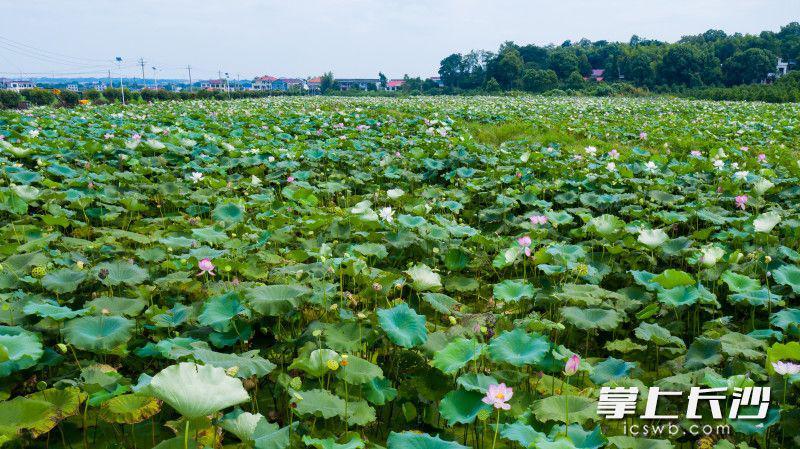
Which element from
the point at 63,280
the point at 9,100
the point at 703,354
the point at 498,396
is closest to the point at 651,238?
the point at 703,354

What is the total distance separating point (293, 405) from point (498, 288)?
1012 millimetres

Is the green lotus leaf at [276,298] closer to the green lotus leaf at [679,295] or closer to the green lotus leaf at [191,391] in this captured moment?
the green lotus leaf at [191,391]

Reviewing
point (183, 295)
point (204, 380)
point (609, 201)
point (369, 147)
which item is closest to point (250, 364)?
point (204, 380)

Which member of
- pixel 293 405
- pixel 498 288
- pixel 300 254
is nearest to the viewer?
pixel 293 405

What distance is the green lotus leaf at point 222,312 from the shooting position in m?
1.87

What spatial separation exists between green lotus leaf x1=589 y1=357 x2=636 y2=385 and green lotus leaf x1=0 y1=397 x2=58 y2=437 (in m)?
1.60

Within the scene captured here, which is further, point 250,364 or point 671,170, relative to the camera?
point 671,170

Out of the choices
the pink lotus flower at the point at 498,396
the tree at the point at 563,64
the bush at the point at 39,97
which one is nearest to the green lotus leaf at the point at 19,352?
the pink lotus flower at the point at 498,396

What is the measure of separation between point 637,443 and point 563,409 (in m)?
0.21

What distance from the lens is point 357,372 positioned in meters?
1.68

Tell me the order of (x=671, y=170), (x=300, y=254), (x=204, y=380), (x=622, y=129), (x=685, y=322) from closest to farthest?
(x=204, y=380) < (x=685, y=322) < (x=300, y=254) < (x=671, y=170) < (x=622, y=129)

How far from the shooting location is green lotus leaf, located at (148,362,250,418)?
1.19m

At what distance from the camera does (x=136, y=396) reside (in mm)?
1506

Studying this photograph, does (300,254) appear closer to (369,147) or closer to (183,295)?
(183,295)
